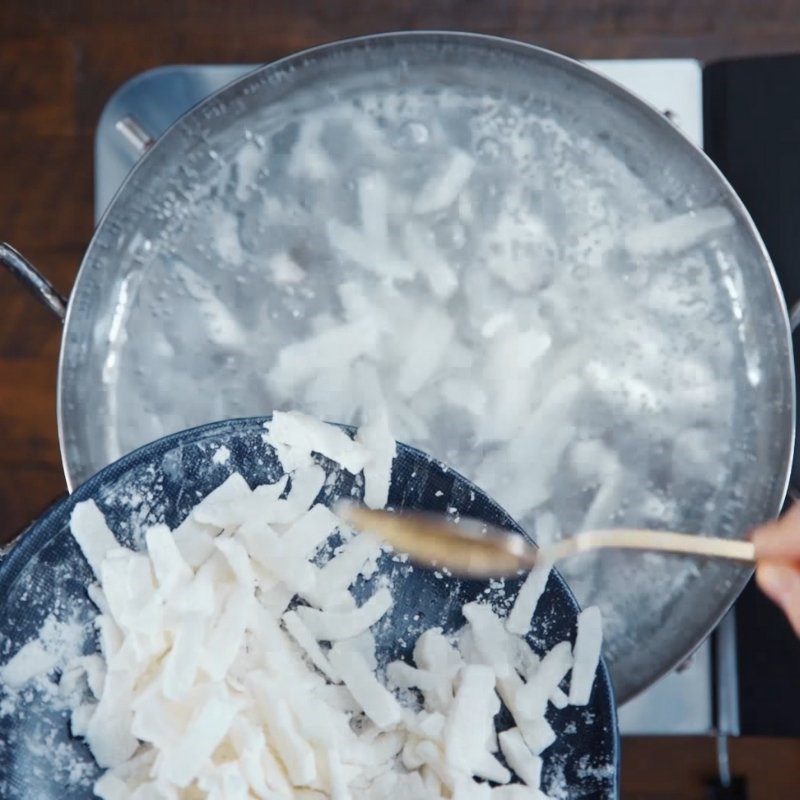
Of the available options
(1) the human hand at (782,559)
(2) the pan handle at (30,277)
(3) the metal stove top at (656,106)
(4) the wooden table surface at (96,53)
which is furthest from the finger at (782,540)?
(2) the pan handle at (30,277)

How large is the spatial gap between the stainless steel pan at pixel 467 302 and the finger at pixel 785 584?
0.02 metres

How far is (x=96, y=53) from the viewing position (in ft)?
2.36

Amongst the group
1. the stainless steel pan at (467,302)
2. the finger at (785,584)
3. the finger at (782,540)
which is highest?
the stainless steel pan at (467,302)

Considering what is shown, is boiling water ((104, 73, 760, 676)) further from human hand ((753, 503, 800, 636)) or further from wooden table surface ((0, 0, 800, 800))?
wooden table surface ((0, 0, 800, 800))

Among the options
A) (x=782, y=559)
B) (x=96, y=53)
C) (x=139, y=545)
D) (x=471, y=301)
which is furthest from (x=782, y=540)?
(x=96, y=53)

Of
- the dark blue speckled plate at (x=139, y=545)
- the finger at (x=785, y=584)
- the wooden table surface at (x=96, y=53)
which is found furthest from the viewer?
the wooden table surface at (x=96, y=53)

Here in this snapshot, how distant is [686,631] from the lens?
583mm

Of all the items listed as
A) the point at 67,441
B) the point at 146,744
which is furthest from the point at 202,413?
the point at 146,744

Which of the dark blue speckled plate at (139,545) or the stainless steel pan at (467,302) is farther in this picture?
the stainless steel pan at (467,302)

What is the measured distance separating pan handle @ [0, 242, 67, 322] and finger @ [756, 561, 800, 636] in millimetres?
459

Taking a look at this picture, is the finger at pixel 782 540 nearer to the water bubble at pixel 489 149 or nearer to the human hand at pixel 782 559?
the human hand at pixel 782 559

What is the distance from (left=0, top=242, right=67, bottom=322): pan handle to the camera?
0.53 meters

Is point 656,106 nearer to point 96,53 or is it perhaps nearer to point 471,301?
point 471,301

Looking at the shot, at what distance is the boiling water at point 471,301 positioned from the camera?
1.91 feet
